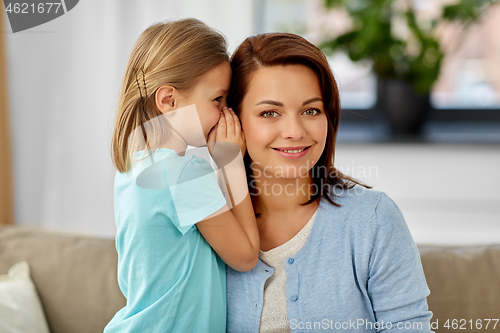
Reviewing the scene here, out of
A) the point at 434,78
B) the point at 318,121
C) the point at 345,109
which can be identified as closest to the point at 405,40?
the point at 434,78

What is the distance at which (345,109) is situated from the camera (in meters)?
2.76

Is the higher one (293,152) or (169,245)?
(293,152)

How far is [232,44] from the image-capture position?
2.27 meters

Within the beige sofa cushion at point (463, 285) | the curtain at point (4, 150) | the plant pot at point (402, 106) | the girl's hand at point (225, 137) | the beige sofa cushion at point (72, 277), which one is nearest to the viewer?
the girl's hand at point (225, 137)

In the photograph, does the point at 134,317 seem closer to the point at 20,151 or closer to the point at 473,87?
the point at 20,151

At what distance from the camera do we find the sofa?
1.26m

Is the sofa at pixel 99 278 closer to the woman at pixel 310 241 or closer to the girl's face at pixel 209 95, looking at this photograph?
the woman at pixel 310 241

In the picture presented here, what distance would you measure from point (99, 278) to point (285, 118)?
30.7 inches

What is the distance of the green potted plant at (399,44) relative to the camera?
2354mm

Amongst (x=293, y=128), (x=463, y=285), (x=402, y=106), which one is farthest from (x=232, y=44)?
(x=463, y=285)

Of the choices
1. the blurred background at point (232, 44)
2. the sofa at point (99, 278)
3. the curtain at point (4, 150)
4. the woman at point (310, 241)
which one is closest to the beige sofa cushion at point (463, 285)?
the sofa at point (99, 278)

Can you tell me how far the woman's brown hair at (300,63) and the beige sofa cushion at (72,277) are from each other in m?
0.66

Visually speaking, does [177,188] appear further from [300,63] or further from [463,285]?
[463,285]

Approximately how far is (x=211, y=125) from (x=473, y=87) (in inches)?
84.6
